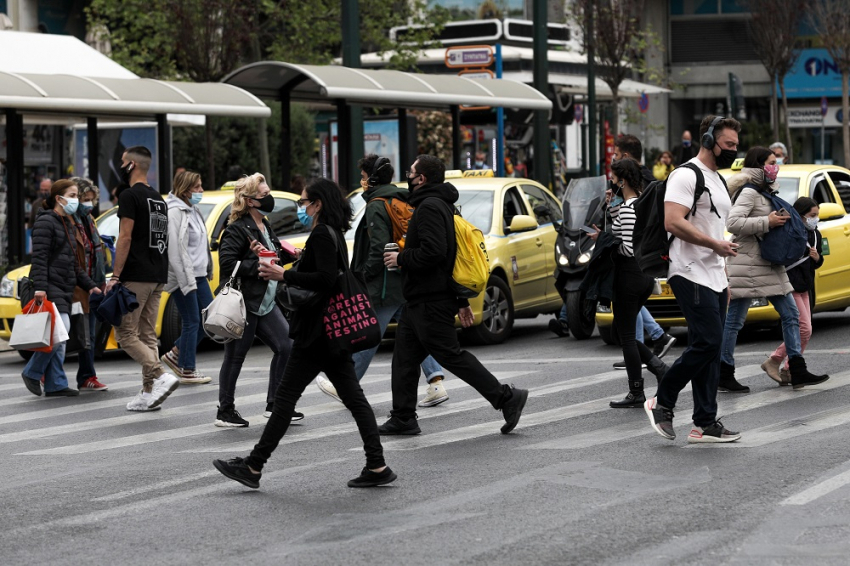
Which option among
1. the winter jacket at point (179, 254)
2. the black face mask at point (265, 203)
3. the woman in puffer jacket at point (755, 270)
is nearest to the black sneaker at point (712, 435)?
the woman in puffer jacket at point (755, 270)

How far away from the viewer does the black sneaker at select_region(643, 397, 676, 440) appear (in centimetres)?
853

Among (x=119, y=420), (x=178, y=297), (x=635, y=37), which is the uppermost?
(x=635, y=37)

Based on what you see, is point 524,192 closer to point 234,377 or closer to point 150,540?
point 234,377

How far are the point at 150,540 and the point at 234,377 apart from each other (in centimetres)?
337

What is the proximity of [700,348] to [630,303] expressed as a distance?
192cm

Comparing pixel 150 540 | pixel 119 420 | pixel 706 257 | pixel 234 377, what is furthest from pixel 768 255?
pixel 150 540

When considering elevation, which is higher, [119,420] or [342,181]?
[342,181]

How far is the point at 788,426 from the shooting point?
29.8 ft

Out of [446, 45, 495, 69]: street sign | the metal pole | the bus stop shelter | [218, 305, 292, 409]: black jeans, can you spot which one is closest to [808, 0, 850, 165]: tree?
[446, 45, 495, 69]: street sign

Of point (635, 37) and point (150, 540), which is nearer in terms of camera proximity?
point (150, 540)

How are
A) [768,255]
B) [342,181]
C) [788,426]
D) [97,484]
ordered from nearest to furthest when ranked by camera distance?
[97,484] → [788,426] → [768,255] → [342,181]

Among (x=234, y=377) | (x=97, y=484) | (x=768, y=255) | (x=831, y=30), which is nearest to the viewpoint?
(x=97, y=484)

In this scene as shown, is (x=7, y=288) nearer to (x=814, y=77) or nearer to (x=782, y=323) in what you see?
(x=782, y=323)

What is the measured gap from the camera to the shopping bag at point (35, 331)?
456 inches
